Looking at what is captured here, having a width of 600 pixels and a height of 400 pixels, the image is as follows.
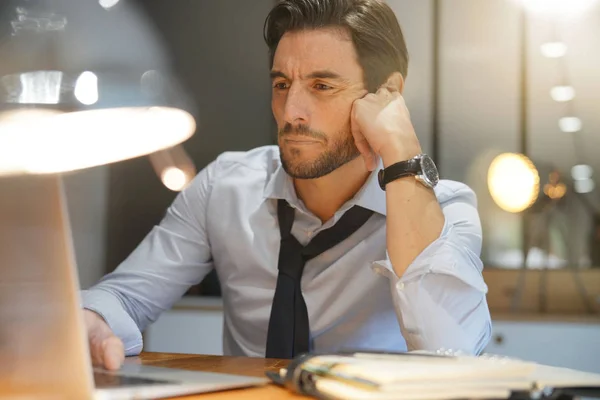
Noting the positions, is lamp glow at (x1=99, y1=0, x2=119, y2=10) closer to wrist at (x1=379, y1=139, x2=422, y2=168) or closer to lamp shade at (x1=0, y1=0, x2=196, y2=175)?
lamp shade at (x1=0, y1=0, x2=196, y2=175)

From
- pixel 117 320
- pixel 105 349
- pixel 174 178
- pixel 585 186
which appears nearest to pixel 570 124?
pixel 585 186

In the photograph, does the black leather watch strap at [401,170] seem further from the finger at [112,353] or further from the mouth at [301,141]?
the finger at [112,353]

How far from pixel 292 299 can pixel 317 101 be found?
1.47 ft

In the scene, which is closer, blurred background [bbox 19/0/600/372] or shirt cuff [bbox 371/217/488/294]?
shirt cuff [bbox 371/217/488/294]

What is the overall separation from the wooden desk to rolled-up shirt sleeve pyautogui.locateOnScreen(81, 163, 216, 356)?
0.32 meters

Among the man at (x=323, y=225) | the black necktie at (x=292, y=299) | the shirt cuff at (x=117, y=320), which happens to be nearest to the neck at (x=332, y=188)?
the man at (x=323, y=225)

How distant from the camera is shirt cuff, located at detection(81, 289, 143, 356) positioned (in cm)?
136

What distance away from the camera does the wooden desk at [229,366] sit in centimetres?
85

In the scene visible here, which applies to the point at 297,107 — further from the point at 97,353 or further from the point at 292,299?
the point at 97,353

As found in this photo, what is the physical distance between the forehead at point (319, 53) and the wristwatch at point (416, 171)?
322 millimetres

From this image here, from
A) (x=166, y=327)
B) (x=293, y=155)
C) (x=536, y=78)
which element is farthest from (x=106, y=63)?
(x=536, y=78)

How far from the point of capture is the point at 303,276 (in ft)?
5.28

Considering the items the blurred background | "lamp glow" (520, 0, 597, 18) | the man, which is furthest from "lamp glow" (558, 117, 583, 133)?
the man

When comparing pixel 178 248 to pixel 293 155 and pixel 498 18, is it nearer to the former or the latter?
pixel 293 155
